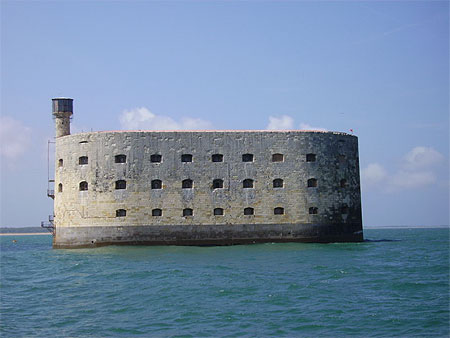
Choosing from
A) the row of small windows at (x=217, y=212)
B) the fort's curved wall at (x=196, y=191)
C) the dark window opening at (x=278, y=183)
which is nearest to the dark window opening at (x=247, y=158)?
the fort's curved wall at (x=196, y=191)

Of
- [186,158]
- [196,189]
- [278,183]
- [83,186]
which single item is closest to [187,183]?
[196,189]

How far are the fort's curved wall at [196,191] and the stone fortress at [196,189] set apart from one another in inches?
2.1

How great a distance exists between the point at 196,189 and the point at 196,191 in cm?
11

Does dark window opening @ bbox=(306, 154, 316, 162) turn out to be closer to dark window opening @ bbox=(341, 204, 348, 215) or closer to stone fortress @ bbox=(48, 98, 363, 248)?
stone fortress @ bbox=(48, 98, 363, 248)

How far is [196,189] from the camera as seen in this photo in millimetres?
33031

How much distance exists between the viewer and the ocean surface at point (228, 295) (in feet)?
49.2

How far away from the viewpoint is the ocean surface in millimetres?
15008

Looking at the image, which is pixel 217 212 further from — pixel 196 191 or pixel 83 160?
pixel 83 160

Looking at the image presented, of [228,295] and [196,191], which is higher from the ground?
[196,191]

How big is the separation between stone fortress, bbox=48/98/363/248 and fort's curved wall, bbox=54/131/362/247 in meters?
0.05

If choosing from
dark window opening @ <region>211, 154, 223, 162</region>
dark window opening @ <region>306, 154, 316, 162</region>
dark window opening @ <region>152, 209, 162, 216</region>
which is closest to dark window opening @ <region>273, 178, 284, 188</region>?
dark window opening @ <region>306, 154, 316, 162</region>

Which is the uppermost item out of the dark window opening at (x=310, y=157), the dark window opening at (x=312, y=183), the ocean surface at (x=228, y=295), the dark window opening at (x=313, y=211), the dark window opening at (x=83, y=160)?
the dark window opening at (x=83, y=160)

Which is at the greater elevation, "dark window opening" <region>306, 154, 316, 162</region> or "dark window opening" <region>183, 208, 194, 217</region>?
"dark window opening" <region>306, 154, 316, 162</region>

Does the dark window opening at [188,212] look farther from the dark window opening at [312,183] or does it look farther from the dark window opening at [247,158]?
the dark window opening at [312,183]
